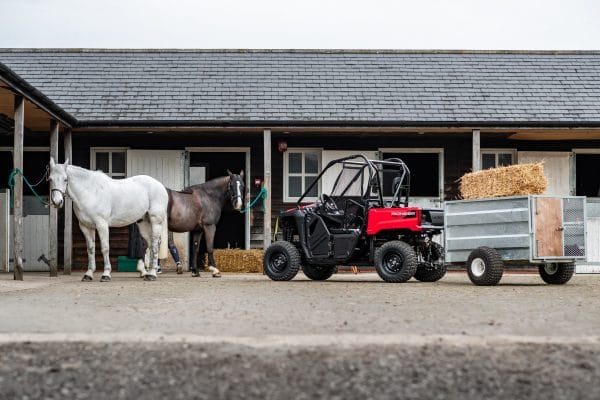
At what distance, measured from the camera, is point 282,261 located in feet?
49.7

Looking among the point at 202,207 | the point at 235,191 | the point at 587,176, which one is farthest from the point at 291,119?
the point at 587,176

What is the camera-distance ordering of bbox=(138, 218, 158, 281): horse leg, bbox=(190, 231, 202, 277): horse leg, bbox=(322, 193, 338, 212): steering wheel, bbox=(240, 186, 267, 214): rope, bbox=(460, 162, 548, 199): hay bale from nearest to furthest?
1. bbox=(460, 162, 548, 199): hay bale
2. bbox=(322, 193, 338, 212): steering wheel
3. bbox=(138, 218, 158, 281): horse leg
4. bbox=(190, 231, 202, 277): horse leg
5. bbox=(240, 186, 267, 214): rope

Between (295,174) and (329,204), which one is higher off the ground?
(295,174)

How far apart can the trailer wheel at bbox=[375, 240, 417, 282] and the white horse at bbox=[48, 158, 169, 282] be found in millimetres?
3821

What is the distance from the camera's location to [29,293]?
1161 centimetres

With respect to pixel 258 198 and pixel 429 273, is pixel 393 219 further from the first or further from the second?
pixel 258 198

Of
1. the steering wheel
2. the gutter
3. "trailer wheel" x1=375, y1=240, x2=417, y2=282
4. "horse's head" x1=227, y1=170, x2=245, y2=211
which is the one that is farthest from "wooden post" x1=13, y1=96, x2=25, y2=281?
"trailer wheel" x1=375, y1=240, x2=417, y2=282

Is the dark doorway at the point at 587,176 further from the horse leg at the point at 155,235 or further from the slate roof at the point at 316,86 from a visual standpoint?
the horse leg at the point at 155,235

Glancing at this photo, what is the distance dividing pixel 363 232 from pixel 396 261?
2.83ft

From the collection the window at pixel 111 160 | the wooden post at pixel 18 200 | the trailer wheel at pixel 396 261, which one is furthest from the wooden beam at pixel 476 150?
the wooden post at pixel 18 200

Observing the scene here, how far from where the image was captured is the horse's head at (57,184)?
48.2 feet

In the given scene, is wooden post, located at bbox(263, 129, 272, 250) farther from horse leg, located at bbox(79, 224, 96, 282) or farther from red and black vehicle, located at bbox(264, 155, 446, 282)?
horse leg, located at bbox(79, 224, 96, 282)

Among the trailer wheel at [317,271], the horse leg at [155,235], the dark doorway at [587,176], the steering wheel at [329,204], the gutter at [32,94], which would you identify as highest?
the gutter at [32,94]

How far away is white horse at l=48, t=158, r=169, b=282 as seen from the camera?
1491 centimetres
